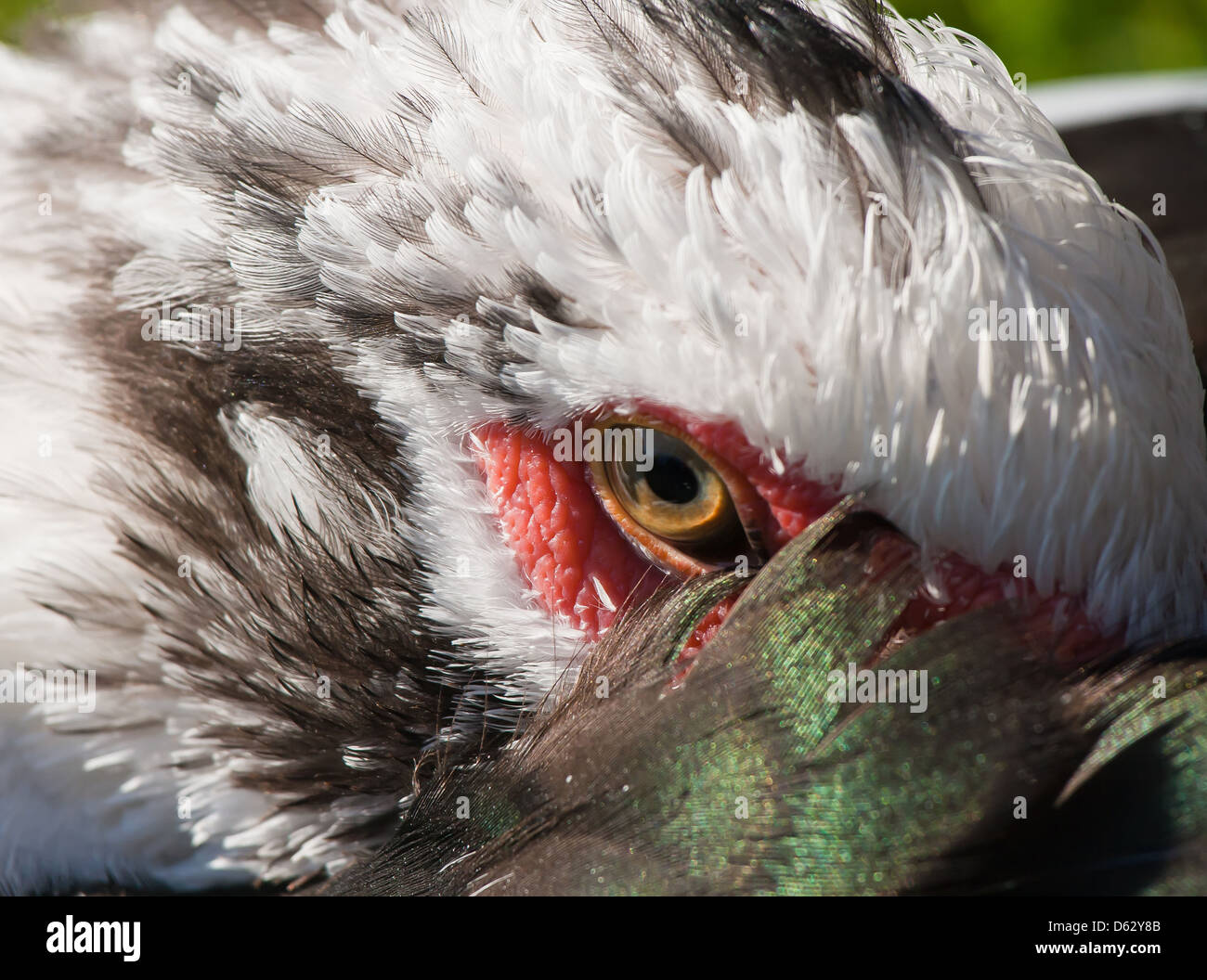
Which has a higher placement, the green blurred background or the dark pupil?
the green blurred background

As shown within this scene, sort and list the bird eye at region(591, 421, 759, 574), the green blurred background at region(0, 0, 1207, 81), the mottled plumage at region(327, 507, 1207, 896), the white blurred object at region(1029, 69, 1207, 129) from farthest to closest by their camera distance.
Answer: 1. the green blurred background at region(0, 0, 1207, 81)
2. the white blurred object at region(1029, 69, 1207, 129)
3. the bird eye at region(591, 421, 759, 574)
4. the mottled plumage at region(327, 507, 1207, 896)

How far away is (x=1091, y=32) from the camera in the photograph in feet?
13.1

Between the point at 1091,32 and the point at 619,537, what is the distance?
3.28m

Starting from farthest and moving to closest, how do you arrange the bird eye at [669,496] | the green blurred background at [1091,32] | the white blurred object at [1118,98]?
the green blurred background at [1091,32]
the white blurred object at [1118,98]
the bird eye at [669,496]

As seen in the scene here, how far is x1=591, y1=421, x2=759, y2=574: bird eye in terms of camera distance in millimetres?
1377

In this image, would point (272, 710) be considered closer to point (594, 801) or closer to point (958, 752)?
point (594, 801)

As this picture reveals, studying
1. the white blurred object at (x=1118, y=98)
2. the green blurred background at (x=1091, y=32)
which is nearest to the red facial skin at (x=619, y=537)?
the white blurred object at (x=1118, y=98)

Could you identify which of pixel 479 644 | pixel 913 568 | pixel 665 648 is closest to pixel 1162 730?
pixel 913 568

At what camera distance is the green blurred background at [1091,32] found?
12.9ft

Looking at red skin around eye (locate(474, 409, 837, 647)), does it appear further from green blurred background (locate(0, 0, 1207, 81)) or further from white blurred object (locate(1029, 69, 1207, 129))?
green blurred background (locate(0, 0, 1207, 81))

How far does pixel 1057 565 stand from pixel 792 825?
39 cm

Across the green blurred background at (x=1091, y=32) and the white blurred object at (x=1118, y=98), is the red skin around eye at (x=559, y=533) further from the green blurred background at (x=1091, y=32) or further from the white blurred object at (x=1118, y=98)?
the green blurred background at (x=1091, y=32)

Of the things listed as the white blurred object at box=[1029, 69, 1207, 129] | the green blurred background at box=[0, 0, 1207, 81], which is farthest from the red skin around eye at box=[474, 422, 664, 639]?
the green blurred background at box=[0, 0, 1207, 81]
